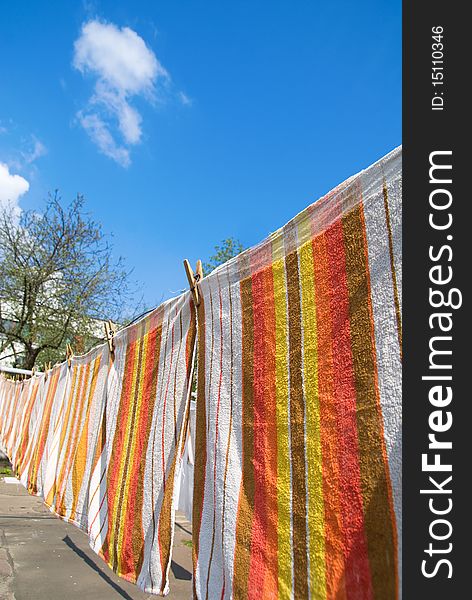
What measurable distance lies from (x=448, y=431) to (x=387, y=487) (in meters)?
0.21

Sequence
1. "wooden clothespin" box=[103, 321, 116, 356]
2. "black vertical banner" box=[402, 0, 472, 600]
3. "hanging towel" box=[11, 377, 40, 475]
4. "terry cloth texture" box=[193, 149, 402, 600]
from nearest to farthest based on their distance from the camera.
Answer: "black vertical banner" box=[402, 0, 472, 600]
"terry cloth texture" box=[193, 149, 402, 600]
"wooden clothespin" box=[103, 321, 116, 356]
"hanging towel" box=[11, 377, 40, 475]

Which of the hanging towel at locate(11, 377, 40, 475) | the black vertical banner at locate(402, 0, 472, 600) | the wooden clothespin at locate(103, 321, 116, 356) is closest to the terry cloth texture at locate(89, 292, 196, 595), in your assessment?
the wooden clothespin at locate(103, 321, 116, 356)

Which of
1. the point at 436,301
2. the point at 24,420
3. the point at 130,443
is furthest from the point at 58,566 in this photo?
the point at 436,301

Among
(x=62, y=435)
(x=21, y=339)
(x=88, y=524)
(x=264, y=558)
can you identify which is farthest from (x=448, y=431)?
(x=21, y=339)

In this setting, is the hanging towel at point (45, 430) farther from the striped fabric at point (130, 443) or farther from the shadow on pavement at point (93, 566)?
the shadow on pavement at point (93, 566)

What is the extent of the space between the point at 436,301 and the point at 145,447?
1.86 meters

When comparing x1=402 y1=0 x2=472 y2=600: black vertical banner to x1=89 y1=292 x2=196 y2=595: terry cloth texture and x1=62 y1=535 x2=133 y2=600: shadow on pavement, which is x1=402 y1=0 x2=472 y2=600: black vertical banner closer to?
Answer: x1=89 y1=292 x2=196 y2=595: terry cloth texture

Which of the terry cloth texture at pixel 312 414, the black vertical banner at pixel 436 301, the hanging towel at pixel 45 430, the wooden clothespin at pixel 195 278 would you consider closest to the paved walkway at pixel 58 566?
the hanging towel at pixel 45 430

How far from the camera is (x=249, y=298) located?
196cm

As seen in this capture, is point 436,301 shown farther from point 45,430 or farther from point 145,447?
point 45,430

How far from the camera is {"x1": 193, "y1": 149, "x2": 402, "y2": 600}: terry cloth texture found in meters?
1.31

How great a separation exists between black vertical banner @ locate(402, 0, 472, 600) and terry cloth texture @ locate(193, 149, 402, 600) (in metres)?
0.07

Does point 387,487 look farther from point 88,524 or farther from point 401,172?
point 88,524

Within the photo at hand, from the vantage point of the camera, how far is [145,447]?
267 cm
